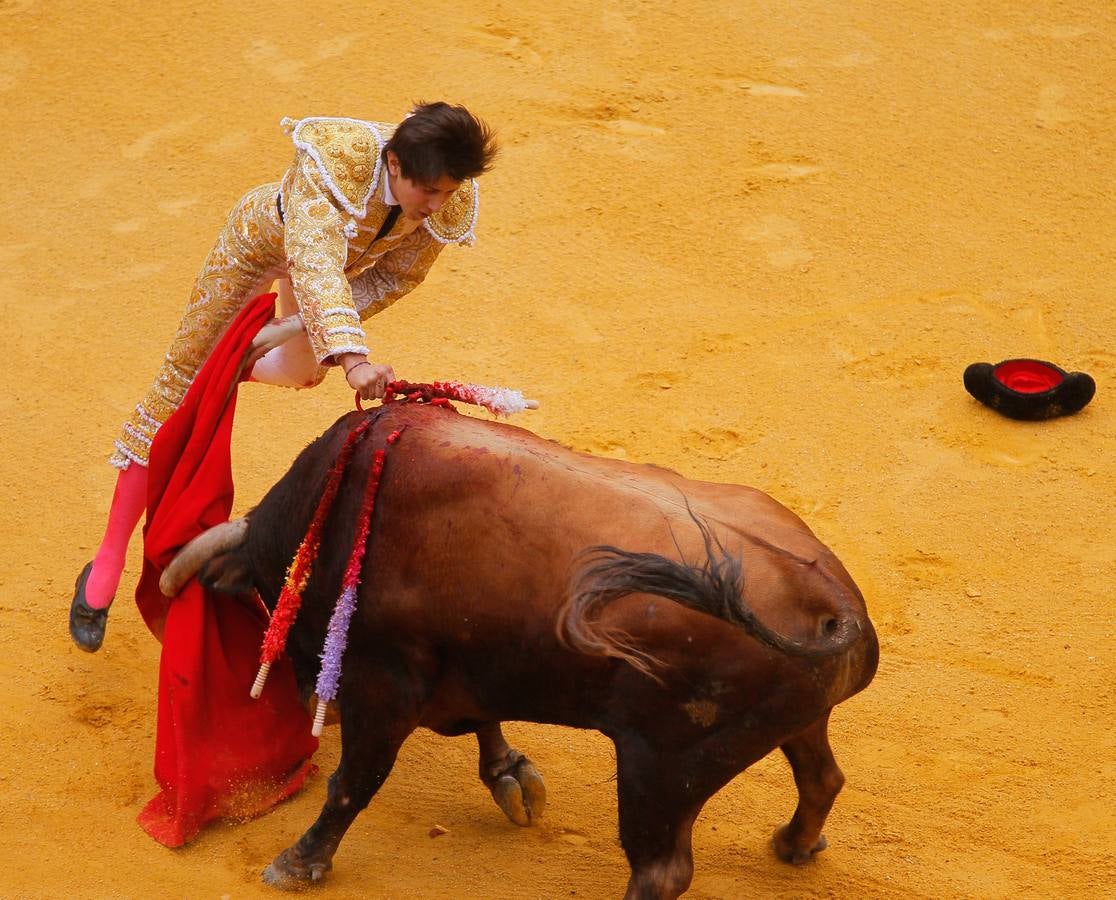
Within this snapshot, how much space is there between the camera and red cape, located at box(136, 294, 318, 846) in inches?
162

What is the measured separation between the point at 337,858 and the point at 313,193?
6.05ft

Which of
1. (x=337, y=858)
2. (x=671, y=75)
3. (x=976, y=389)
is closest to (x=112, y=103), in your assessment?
(x=671, y=75)

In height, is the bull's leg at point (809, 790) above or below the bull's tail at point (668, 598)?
below

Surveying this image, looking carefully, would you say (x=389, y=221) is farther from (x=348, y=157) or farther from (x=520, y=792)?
(x=520, y=792)

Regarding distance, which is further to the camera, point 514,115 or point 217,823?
point 514,115

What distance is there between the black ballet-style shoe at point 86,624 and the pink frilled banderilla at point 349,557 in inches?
35.1

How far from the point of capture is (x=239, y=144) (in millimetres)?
8109

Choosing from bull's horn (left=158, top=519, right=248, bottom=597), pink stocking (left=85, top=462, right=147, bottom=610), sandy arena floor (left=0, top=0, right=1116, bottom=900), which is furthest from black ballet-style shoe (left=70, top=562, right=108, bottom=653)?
bull's horn (left=158, top=519, right=248, bottom=597)

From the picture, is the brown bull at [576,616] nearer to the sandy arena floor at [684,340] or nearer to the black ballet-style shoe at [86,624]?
the sandy arena floor at [684,340]

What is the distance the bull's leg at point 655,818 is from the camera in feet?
10.9

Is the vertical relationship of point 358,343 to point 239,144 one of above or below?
above

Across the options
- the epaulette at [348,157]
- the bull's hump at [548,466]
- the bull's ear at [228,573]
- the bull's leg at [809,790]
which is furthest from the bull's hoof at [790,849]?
the epaulette at [348,157]

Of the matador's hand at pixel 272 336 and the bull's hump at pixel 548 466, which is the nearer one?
the bull's hump at pixel 548 466

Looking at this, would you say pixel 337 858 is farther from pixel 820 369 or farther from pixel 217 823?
pixel 820 369
